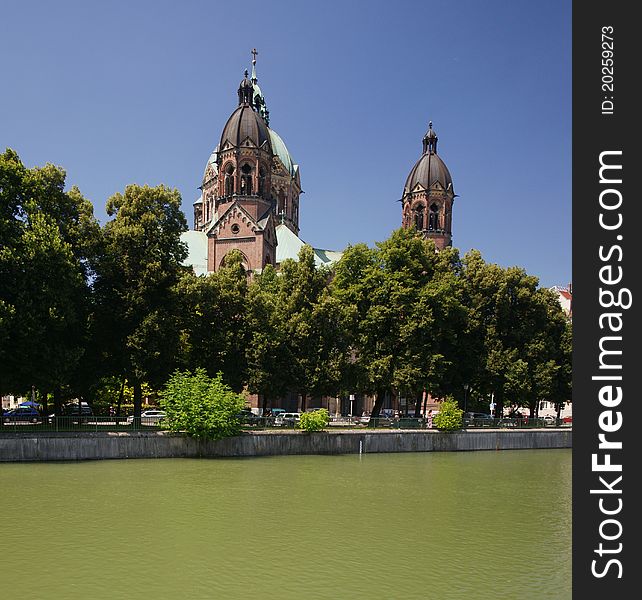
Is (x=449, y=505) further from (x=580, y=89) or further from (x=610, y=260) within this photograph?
(x=580, y=89)

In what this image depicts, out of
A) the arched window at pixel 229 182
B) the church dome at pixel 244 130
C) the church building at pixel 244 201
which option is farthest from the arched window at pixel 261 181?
the arched window at pixel 229 182

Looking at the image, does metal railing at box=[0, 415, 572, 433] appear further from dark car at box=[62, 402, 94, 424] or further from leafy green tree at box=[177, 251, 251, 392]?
leafy green tree at box=[177, 251, 251, 392]

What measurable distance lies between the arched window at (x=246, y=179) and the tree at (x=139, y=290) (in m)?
32.1

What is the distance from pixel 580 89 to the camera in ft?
38.0

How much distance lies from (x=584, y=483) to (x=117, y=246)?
30.3 meters

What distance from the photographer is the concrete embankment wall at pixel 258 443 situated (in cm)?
3050

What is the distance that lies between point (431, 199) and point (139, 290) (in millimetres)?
57361

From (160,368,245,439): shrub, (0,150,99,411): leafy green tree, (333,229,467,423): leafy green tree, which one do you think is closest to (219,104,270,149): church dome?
(333,229,467,423): leafy green tree

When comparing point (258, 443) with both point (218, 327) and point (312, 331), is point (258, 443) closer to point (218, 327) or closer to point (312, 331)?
point (218, 327)

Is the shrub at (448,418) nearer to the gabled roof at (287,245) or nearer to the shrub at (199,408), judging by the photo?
the shrub at (199,408)

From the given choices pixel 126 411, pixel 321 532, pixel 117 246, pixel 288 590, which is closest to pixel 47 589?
pixel 288 590

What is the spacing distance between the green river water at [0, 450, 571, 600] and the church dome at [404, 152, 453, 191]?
60130 mm

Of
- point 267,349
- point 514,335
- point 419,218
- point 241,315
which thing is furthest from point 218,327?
point 419,218

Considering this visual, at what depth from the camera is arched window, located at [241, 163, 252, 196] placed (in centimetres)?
6912
